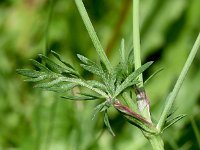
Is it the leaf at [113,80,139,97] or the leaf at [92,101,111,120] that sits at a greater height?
the leaf at [113,80,139,97]

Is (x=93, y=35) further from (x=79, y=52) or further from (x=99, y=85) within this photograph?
(x=79, y=52)

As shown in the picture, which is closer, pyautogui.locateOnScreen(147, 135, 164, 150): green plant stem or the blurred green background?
pyautogui.locateOnScreen(147, 135, 164, 150): green plant stem

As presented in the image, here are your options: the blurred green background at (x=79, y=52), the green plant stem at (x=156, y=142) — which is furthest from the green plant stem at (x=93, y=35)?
the blurred green background at (x=79, y=52)

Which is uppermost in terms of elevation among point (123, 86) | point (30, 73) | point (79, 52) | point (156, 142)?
point (79, 52)

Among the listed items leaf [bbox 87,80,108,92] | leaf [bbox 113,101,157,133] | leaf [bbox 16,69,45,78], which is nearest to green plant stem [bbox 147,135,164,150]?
leaf [bbox 113,101,157,133]

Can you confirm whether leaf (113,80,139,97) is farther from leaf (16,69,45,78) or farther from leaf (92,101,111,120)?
leaf (16,69,45,78)

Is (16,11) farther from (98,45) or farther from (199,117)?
(98,45)

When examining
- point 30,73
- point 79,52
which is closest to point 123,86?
point 30,73

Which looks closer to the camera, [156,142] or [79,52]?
[156,142]

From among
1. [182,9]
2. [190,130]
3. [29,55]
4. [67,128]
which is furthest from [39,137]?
[182,9]
